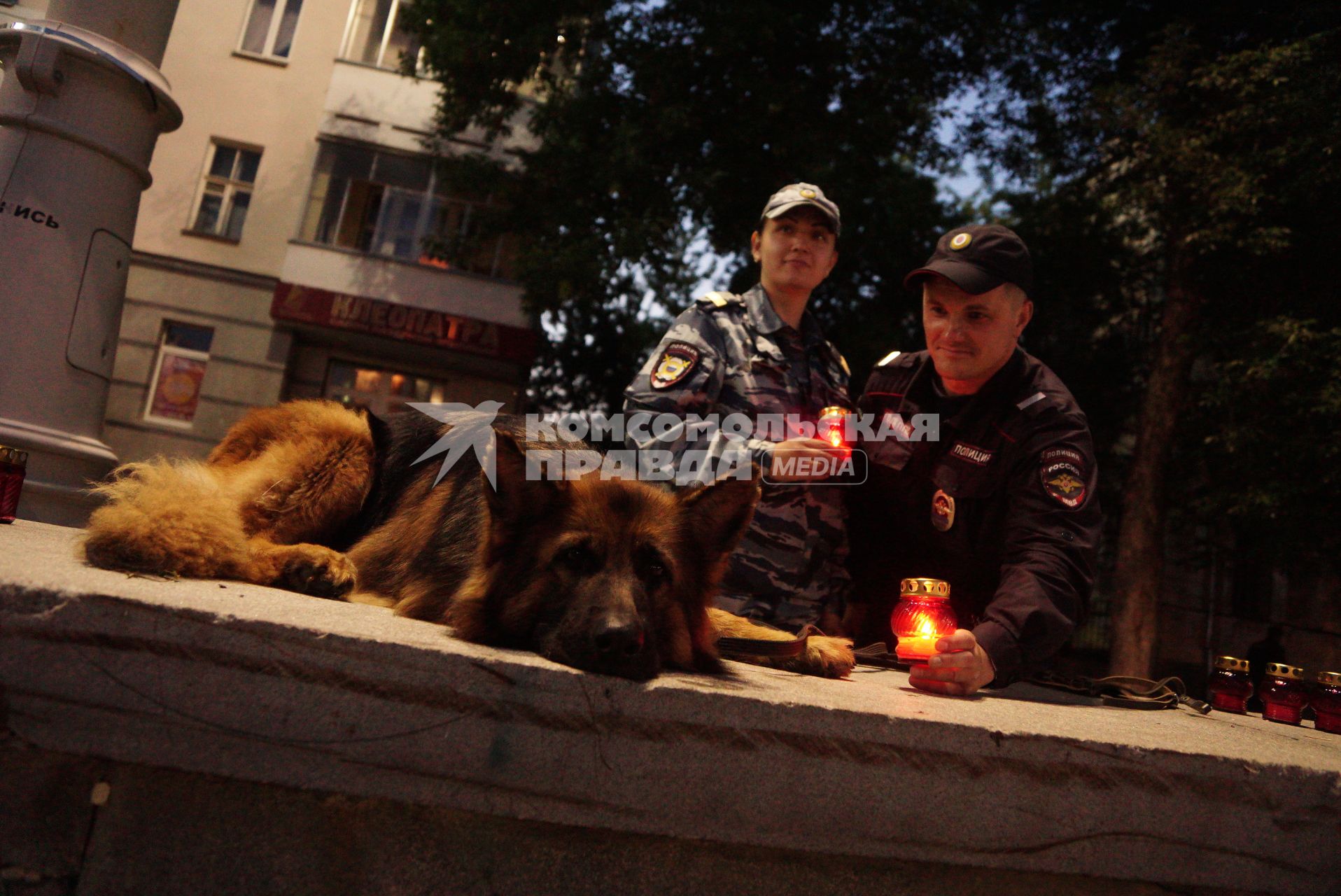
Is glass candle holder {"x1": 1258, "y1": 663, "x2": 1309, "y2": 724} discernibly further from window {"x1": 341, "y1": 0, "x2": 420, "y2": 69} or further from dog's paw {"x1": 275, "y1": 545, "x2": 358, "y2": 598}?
window {"x1": 341, "y1": 0, "x2": 420, "y2": 69}

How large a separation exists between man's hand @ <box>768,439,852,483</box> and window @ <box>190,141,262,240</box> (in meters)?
16.4

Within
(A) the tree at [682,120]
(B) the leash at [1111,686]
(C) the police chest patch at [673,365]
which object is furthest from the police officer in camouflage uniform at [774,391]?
(A) the tree at [682,120]

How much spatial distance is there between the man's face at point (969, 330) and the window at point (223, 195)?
16536 millimetres

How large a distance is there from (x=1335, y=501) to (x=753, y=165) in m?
9.59

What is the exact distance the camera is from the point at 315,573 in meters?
2.75

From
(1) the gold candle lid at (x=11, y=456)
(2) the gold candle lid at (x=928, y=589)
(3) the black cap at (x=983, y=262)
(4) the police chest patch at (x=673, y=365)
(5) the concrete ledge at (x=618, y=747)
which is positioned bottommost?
(5) the concrete ledge at (x=618, y=747)

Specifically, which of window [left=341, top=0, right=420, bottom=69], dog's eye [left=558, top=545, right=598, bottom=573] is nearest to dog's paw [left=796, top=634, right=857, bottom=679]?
dog's eye [left=558, top=545, right=598, bottom=573]

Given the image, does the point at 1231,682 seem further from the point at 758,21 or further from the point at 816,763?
the point at 758,21

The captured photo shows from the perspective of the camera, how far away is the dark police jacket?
8.17 ft

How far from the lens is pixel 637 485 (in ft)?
8.35

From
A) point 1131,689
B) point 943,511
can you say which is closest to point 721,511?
point 943,511

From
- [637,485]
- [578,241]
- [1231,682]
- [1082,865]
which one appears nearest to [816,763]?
[1082,865]

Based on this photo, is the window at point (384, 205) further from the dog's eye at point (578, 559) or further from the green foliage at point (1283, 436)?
the dog's eye at point (578, 559)

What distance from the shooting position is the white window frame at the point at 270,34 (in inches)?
616
